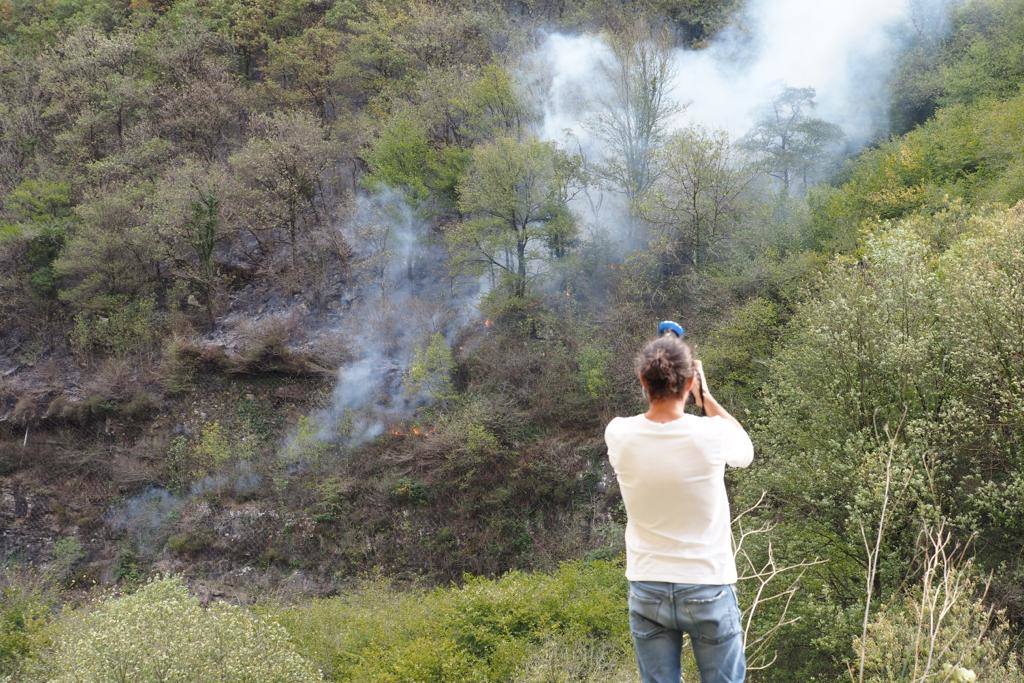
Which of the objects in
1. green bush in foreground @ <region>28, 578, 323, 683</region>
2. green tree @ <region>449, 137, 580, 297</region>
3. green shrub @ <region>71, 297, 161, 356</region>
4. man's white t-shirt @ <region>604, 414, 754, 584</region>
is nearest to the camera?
man's white t-shirt @ <region>604, 414, 754, 584</region>

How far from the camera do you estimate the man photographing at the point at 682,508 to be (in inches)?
125

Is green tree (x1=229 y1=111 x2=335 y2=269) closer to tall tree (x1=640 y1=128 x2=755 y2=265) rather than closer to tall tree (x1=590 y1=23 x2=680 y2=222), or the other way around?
tall tree (x1=590 y1=23 x2=680 y2=222)

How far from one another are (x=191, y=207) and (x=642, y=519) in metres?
28.0

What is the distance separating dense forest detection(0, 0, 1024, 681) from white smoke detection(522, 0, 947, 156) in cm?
13

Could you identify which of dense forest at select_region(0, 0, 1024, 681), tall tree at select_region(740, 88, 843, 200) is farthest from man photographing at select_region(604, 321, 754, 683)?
tall tree at select_region(740, 88, 843, 200)

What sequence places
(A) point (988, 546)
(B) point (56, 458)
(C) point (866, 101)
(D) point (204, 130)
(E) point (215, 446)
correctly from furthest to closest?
(D) point (204, 130)
(C) point (866, 101)
(B) point (56, 458)
(E) point (215, 446)
(A) point (988, 546)

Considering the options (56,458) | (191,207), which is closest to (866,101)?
(191,207)

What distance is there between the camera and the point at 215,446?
958 inches

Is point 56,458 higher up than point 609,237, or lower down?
lower down

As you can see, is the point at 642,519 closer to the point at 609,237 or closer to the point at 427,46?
the point at 609,237

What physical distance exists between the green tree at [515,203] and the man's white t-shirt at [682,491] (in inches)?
900

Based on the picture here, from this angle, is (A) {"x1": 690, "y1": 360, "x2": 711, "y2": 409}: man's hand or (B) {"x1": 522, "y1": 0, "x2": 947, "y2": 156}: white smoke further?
(B) {"x1": 522, "y1": 0, "x2": 947, "y2": 156}: white smoke

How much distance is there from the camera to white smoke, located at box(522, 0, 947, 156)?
95.9 feet

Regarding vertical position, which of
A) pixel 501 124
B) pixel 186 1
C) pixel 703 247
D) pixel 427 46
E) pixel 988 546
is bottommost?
pixel 988 546
